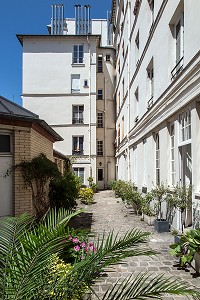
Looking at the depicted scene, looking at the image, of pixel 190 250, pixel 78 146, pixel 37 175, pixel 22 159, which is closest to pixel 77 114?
pixel 78 146

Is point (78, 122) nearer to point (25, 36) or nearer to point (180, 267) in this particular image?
point (25, 36)

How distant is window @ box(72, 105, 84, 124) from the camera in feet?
84.0

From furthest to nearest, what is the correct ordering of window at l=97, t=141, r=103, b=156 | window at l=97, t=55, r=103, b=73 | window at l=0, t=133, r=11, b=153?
window at l=97, t=55, r=103, b=73, window at l=97, t=141, r=103, b=156, window at l=0, t=133, r=11, b=153

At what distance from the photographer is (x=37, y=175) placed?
745 centimetres

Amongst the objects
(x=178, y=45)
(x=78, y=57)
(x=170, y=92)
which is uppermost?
(x=78, y=57)

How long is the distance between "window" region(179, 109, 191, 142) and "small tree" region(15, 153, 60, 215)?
3.99m

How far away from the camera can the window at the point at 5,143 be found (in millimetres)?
6766

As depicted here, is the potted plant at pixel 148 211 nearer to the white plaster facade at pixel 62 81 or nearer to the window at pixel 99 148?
the white plaster facade at pixel 62 81

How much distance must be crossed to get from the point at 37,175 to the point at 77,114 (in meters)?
18.9

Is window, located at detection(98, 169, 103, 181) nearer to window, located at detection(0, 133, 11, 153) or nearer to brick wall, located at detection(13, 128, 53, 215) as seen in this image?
brick wall, located at detection(13, 128, 53, 215)

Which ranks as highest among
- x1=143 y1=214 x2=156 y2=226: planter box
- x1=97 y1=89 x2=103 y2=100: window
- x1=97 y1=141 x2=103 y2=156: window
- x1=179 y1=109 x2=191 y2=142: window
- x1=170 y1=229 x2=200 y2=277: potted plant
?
x1=97 y1=89 x2=103 y2=100: window

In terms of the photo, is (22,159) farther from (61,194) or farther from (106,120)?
(106,120)

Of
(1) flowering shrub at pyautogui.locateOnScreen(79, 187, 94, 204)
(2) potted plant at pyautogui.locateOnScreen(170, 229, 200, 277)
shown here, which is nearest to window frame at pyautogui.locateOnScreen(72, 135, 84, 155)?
(1) flowering shrub at pyautogui.locateOnScreen(79, 187, 94, 204)

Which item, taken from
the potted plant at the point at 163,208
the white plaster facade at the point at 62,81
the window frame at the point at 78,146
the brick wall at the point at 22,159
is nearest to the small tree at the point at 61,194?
the brick wall at the point at 22,159
